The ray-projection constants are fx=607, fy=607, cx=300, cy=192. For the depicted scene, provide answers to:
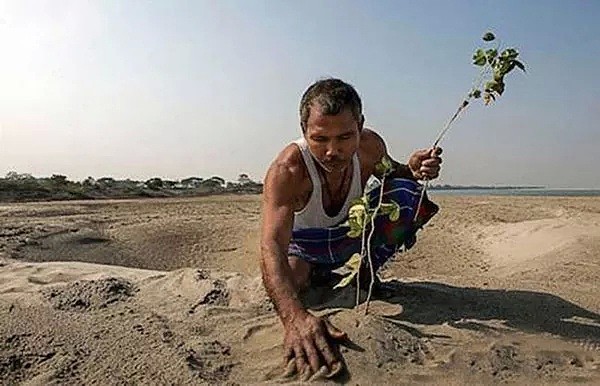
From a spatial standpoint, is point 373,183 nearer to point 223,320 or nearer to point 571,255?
point 223,320

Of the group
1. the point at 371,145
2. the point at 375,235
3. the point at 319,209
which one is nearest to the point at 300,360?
the point at 319,209

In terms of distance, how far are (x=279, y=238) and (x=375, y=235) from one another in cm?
82

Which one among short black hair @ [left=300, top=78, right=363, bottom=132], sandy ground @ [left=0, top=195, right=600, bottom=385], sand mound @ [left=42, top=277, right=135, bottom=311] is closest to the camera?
sandy ground @ [left=0, top=195, right=600, bottom=385]

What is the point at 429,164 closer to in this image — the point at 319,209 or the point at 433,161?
the point at 433,161

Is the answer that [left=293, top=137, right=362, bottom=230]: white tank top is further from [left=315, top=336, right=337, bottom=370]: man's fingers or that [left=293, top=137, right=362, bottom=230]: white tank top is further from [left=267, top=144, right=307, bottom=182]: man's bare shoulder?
[left=315, top=336, right=337, bottom=370]: man's fingers

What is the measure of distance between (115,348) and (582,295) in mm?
2748

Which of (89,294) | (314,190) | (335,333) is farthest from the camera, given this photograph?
(89,294)

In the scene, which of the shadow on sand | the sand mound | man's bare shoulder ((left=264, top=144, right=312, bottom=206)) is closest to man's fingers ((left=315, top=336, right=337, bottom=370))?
the shadow on sand

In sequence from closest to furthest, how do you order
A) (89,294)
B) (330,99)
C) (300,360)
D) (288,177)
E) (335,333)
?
(300,360) → (335,333) → (330,99) → (288,177) → (89,294)

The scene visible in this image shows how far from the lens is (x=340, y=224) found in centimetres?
329

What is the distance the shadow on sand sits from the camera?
2879 millimetres

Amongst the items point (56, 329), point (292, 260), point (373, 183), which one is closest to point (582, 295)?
point (373, 183)

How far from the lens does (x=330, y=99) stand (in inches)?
106

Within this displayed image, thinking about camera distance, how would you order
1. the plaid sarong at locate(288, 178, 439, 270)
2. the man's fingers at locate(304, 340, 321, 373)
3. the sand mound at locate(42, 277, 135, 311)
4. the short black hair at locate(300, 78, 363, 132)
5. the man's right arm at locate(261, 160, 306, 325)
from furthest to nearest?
the plaid sarong at locate(288, 178, 439, 270)
the sand mound at locate(42, 277, 135, 311)
the short black hair at locate(300, 78, 363, 132)
the man's right arm at locate(261, 160, 306, 325)
the man's fingers at locate(304, 340, 321, 373)
